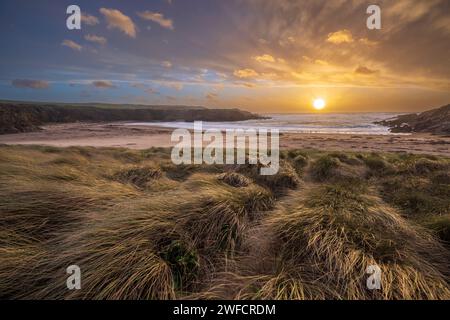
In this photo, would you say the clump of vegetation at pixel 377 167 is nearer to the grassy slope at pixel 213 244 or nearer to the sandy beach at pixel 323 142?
the grassy slope at pixel 213 244

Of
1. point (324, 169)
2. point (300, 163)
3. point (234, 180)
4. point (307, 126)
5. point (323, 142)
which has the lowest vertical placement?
point (234, 180)

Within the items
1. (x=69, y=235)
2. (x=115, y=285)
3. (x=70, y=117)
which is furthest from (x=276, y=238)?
(x=70, y=117)

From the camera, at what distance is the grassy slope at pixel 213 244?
2.53 meters

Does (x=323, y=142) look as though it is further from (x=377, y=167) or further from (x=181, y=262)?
(x=181, y=262)

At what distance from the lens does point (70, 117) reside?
2201 inches

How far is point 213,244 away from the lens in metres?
3.48

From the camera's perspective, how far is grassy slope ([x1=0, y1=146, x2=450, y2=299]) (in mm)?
2531

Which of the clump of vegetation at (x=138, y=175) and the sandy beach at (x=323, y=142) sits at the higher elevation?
the sandy beach at (x=323, y=142)

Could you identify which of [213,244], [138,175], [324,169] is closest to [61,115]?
[138,175]

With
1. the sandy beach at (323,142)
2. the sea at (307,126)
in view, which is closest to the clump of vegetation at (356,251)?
the sandy beach at (323,142)

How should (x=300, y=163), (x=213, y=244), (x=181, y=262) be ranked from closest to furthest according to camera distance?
(x=181, y=262), (x=213, y=244), (x=300, y=163)

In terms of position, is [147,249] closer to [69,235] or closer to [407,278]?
[69,235]

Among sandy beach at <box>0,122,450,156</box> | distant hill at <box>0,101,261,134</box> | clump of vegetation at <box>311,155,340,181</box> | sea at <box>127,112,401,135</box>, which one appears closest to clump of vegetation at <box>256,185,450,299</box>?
clump of vegetation at <box>311,155,340,181</box>
